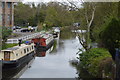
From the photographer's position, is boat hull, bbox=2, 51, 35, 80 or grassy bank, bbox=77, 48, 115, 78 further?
boat hull, bbox=2, 51, 35, 80

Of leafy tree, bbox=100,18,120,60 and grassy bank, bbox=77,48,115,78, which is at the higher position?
leafy tree, bbox=100,18,120,60

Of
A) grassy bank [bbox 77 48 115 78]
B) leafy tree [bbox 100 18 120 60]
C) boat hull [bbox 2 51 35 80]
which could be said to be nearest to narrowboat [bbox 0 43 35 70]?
boat hull [bbox 2 51 35 80]

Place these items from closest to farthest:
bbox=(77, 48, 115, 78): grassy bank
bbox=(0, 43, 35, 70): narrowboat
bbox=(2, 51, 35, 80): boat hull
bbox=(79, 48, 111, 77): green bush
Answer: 1. bbox=(77, 48, 115, 78): grassy bank
2. bbox=(79, 48, 111, 77): green bush
3. bbox=(2, 51, 35, 80): boat hull
4. bbox=(0, 43, 35, 70): narrowboat

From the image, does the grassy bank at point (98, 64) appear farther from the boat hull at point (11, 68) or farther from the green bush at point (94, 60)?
the boat hull at point (11, 68)

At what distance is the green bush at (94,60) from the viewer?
367 centimetres

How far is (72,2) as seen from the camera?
15.8 ft

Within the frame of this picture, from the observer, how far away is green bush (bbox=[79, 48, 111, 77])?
3.67m

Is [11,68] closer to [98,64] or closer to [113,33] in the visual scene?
[98,64]

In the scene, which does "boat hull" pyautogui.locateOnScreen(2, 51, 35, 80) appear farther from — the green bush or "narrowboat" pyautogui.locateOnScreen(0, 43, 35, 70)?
the green bush

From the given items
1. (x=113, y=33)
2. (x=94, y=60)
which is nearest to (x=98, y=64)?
(x=94, y=60)

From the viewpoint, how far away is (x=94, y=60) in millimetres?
3826

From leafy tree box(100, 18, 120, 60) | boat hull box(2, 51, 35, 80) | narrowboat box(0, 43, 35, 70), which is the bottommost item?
boat hull box(2, 51, 35, 80)

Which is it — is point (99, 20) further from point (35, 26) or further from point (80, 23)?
point (35, 26)

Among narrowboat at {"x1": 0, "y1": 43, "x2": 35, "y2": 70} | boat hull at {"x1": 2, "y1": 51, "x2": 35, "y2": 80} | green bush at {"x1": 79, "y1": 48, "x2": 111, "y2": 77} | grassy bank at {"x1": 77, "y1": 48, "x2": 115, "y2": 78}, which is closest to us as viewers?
grassy bank at {"x1": 77, "y1": 48, "x2": 115, "y2": 78}
